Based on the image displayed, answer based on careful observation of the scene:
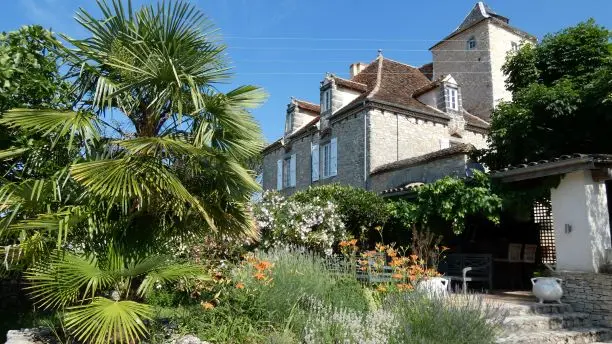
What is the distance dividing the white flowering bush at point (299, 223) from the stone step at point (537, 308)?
419cm

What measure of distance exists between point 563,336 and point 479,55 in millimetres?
17668

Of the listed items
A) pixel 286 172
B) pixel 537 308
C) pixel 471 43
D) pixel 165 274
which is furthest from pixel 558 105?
pixel 286 172

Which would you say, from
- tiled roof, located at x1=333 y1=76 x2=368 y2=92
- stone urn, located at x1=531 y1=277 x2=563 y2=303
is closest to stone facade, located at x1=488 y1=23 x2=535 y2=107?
tiled roof, located at x1=333 y1=76 x2=368 y2=92

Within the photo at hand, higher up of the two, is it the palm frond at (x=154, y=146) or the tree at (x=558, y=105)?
the tree at (x=558, y=105)

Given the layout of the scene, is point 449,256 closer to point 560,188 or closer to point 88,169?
point 560,188

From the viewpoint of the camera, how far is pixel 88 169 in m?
4.19

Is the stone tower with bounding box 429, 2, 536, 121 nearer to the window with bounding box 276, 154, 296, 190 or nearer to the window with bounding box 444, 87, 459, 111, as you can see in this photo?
the window with bounding box 444, 87, 459, 111

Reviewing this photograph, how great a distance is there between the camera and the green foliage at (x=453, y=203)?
9969 mm

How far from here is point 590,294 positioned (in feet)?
25.5

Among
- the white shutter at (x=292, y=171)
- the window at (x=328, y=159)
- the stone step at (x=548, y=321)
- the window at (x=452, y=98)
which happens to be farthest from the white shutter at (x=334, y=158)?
the stone step at (x=548, y=321)

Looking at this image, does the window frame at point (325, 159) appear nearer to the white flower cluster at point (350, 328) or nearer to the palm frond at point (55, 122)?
the white flower cluster at point (350, 328)

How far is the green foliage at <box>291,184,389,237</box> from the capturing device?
38.5ft

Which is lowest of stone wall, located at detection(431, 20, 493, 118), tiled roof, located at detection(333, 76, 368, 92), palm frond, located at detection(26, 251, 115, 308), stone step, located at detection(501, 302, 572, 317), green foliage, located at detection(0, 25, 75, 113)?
stone step, located at detection(501, 302, 572, 317)

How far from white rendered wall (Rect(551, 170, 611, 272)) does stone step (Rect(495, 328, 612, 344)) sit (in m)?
1.13
